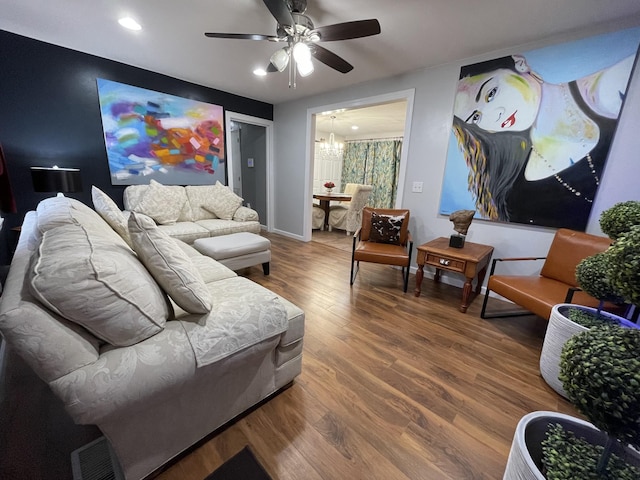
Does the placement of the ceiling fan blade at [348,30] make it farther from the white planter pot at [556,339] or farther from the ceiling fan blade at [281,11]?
the white planter pot at [556,339]

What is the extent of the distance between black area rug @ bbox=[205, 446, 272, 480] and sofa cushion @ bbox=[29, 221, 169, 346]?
0.67 m

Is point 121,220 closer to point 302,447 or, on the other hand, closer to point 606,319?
point 302,447

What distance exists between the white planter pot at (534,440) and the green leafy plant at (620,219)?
1083mm

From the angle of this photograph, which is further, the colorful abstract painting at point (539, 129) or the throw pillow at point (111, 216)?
the colorful abstract painting at point (539, 129)

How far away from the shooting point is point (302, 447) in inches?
46.3

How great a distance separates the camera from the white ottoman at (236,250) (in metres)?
2.62

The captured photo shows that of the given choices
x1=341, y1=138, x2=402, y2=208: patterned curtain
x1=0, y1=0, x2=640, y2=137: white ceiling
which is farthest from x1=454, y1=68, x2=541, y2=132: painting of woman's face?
x1=341, y1=138, x2=402, y2=208: patterned curtain

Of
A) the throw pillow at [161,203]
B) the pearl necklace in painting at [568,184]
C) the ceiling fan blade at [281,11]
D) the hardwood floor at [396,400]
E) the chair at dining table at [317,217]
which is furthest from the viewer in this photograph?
the chair at dining table at [317,217]

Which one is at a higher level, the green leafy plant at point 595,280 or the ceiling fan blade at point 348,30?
the ceiling fan blade at point 348,30

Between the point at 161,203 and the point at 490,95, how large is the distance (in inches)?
157

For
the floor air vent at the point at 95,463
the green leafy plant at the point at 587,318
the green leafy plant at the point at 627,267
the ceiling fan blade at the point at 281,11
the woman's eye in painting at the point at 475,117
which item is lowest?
the floor air vent at the point at 95,463

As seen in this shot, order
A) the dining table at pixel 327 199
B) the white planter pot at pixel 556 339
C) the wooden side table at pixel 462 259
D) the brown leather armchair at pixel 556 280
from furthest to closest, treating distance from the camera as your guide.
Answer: the dining table at pixel 327 199 → the wooden side table at pixel 462 259 → the brown leather armchair at pixel 556 280 → the white planter pot at pixel 556 339

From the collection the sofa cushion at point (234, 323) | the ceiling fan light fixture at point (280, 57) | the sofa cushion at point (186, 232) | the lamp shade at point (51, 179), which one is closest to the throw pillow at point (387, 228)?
the ceiling fan light fixture at point (280, 57)

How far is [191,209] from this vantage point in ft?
11.9
